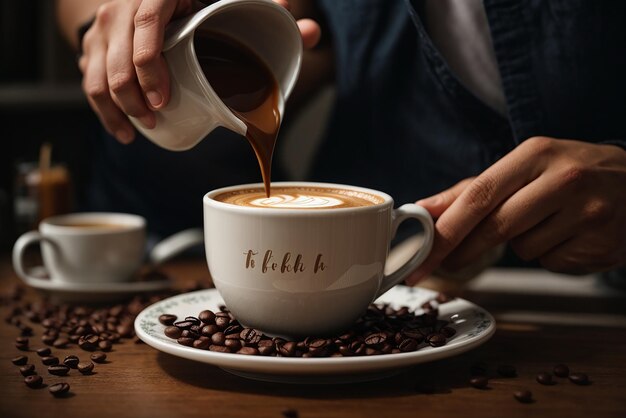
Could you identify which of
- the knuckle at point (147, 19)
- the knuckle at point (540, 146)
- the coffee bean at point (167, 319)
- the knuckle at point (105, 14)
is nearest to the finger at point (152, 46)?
the knuckle at point (147, 19)

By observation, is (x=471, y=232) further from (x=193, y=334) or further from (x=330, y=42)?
(x=330, y=42)

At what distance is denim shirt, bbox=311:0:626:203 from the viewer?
1.40 metres

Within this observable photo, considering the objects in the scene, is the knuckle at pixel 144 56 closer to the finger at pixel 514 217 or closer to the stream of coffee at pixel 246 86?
the stream of coffee at pixel 246 86

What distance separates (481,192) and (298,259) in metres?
0.32

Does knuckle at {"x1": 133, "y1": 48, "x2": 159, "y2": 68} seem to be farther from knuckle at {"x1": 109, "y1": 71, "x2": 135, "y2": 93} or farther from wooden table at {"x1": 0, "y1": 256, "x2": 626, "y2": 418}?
wooden table at {"x1": 0, "y1": 256, "x2": 626, "y2": 418}

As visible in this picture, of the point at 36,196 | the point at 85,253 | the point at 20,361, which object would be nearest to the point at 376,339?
the point at 20,361

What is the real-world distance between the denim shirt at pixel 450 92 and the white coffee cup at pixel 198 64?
0.29 metres

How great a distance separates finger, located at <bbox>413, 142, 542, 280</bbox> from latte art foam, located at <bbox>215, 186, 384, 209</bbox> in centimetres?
12

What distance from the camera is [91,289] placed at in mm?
1442

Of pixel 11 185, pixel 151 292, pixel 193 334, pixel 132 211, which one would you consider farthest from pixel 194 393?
pixel 11 185

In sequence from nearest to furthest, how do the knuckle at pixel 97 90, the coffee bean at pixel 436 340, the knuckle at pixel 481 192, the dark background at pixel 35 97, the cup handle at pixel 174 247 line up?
the coffee bean at pixel 436 340 < the knuckle at pixel 481 192 < the knuckle at pixel 97 90 < the cup handle at pixel 174 247 < the dark background at pixel 35 97

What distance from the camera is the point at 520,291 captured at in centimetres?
157

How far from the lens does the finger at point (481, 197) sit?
3.78 feet

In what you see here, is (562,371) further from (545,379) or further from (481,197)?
(481,197)
